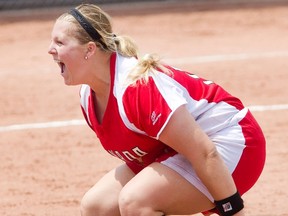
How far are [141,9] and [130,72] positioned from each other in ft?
30.6

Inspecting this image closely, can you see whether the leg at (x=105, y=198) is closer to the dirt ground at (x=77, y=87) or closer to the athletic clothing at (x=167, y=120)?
the athletic clothing at (x=167, y=120)

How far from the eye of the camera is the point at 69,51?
452 centimetres

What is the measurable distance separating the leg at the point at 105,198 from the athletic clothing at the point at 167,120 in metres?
0.19

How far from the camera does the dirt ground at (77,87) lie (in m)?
6.77

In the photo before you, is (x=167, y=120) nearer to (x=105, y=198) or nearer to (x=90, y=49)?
(x=90, y=49)

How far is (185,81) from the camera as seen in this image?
180 inches

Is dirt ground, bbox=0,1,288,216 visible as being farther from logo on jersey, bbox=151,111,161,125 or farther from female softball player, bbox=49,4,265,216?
logo on jersey, bbox=151,111,161,125

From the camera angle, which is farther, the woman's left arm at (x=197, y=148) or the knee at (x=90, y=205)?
the knee at (x=90, y=205)

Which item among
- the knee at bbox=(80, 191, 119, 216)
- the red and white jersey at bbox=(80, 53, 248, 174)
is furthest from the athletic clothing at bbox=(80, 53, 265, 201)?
the knee at bbox=(80, 191, 119, 216)

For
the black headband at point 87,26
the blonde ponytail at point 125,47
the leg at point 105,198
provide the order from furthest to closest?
the leg at point 105,198 → the blonde ponytail at point 125,47 → the black headband at point 87,26

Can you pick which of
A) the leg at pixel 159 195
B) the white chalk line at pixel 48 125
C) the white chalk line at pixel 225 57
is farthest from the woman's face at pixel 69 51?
the white chalk line at pixel 225 57

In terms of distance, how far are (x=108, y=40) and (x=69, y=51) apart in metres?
0.22

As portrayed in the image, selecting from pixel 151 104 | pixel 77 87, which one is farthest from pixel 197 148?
pixel 77 87

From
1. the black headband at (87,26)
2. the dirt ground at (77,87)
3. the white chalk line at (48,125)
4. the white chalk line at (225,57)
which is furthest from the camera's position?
the white chalk line at (225,57)
